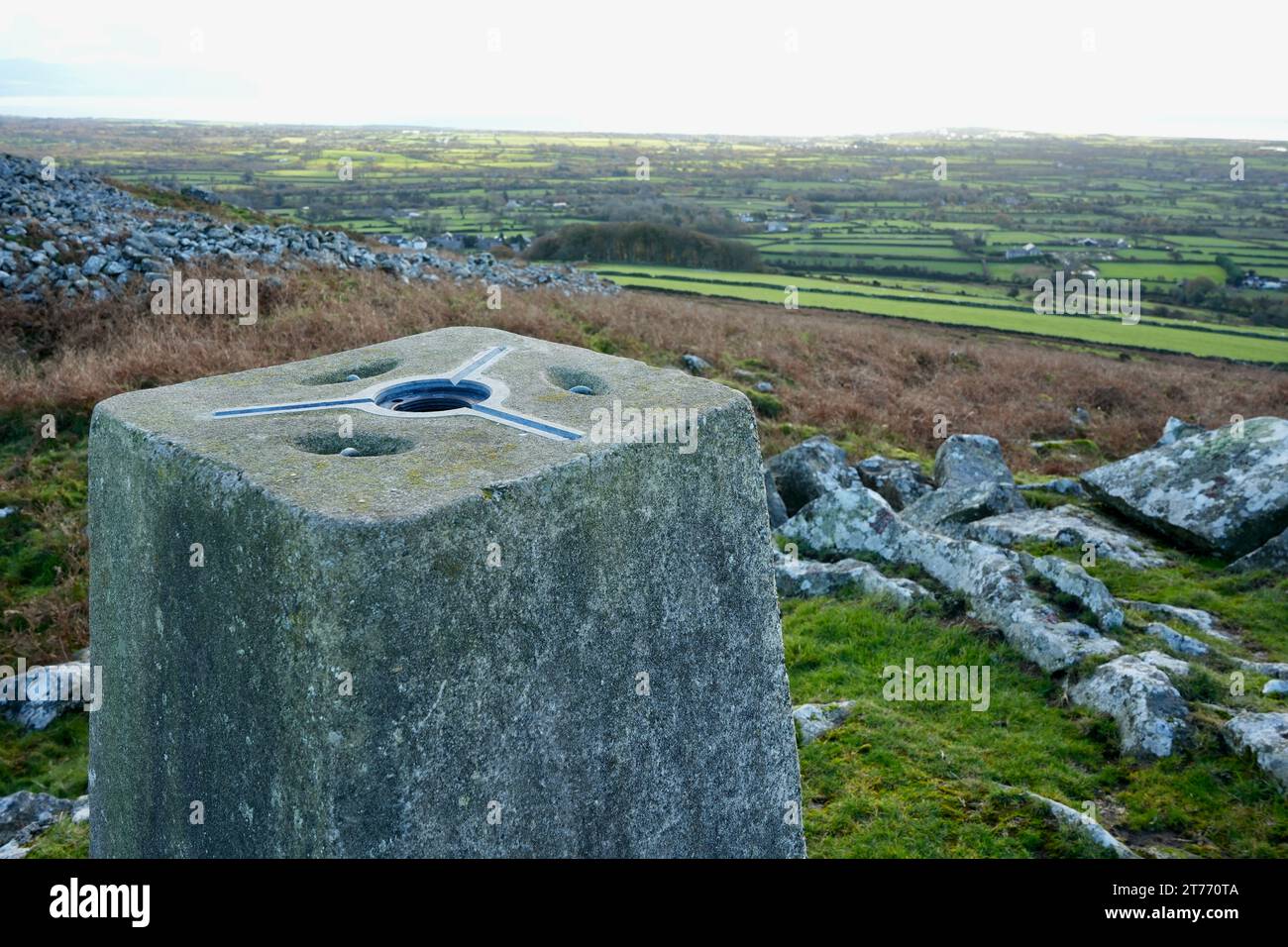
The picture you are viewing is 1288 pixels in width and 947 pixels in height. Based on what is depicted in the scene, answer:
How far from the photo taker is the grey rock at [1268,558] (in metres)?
9.42

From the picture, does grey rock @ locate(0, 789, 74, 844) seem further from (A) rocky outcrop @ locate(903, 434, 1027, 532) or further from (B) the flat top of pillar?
(A) rocky outcrop @ locate(903, 434, 1027, 532)

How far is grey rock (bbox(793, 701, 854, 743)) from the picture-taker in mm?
6719

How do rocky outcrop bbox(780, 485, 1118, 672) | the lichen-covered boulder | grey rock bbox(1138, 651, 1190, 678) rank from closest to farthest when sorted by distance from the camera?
1. grey rock bbox(1138, 651, 1190, 678)
2. rocky outcrop bbox(780, 485, 1118, 672)
3. the lichen-covered boulder

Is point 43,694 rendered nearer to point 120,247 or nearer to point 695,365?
point 120,247

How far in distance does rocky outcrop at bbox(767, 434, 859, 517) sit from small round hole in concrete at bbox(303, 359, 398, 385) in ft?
21.0

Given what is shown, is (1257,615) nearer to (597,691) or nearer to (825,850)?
(825,850)

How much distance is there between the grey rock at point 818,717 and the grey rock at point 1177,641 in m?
2.73

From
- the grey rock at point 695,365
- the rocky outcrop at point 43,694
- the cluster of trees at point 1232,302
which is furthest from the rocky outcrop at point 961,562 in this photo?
the cluster of trees at point 1232,302

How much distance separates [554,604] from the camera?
3635 mm

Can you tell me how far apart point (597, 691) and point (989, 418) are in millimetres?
15902

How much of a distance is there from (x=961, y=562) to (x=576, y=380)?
491 centimetres

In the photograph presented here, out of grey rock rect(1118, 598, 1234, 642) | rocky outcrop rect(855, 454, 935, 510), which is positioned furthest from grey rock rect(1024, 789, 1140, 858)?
rocky outcrop rect(855, 454, 935, 510)

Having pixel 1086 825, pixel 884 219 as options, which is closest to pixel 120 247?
pixel 1086 825
